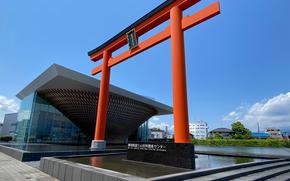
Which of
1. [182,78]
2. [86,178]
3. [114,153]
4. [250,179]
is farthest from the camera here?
[114,153]

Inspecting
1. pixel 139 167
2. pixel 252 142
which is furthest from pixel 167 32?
pixel 252 142

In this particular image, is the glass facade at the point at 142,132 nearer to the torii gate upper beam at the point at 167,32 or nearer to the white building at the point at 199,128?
the torii gate upper beam at the point at 167,32

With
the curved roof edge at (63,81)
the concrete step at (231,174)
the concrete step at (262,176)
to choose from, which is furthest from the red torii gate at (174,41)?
the curved roof edge at (63,81)

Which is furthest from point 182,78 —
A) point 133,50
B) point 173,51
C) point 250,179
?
point 133,50

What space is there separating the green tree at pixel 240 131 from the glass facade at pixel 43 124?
124ft

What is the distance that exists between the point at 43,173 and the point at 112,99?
18344 millimetres

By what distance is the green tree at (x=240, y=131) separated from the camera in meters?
41.7

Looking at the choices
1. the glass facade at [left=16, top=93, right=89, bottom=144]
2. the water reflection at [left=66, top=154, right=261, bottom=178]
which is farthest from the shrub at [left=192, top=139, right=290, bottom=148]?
the water reflection at [left=66, top=154, right=261, bottom=178]

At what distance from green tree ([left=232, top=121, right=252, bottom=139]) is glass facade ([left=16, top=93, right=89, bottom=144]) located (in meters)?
37.7

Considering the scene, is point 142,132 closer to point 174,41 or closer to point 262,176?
point 174,41

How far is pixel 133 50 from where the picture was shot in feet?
41.9

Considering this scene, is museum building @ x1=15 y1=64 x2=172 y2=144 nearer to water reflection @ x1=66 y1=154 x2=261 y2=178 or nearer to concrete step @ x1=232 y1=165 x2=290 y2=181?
water reflection @ x1=66 y1=154 x2=261 y2=178

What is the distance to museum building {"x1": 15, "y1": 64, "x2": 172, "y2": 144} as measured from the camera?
20.0m

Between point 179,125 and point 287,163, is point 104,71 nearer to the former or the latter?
point 179,125
